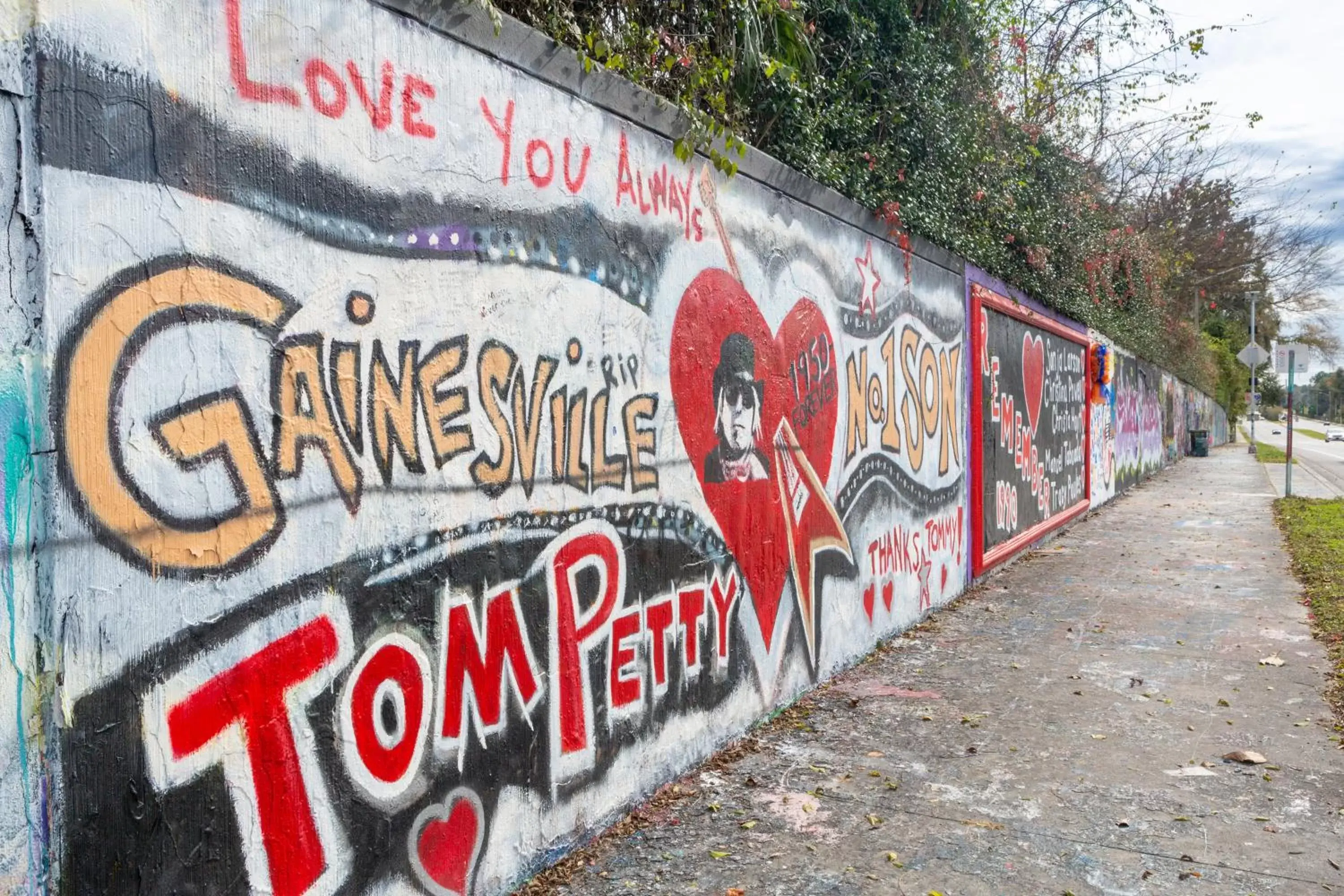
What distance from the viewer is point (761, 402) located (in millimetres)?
5148

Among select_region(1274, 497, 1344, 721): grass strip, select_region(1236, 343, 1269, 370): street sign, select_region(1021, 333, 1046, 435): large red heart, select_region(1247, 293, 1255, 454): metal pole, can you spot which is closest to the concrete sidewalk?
select_region(1274, 497, 1344, 721): grass strip

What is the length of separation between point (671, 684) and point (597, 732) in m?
0.57

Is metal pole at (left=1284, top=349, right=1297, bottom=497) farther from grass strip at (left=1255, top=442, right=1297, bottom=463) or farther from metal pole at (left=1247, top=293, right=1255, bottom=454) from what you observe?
metal pole at (left=1247, top=293, right=1255, bottom=454)

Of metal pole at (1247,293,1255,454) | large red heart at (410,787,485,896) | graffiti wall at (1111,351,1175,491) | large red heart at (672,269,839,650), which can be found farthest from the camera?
metal pole at (1247,293,1255,454)

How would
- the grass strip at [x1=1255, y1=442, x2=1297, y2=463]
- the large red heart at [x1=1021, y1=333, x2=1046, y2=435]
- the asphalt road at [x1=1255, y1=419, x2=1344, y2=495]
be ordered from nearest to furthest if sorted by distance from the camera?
the large red heart at [x1=1021, y1=333, x2=1046, y2=435], the asphalt road at [x1=1255, y1=419, x2=1344, y2=495], the grass strip at [x1=1255, y1=442, x2=1297, y2=463]

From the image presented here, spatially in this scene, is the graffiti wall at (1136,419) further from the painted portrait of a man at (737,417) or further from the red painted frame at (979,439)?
the painted portrait of a man at (737,417)

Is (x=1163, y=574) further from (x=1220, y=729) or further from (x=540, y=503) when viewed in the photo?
(x=540, y=503)

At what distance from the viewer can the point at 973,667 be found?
6398mm

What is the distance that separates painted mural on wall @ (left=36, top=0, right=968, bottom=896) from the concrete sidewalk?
42 centimetres

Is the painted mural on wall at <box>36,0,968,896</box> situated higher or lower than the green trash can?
higher

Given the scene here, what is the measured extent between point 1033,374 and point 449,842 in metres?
10.1

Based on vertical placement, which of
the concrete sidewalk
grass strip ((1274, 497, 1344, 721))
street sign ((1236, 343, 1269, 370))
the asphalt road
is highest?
street sign ((1236, 343, 1269, 370))

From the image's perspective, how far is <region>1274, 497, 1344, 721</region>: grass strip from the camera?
21.4ft

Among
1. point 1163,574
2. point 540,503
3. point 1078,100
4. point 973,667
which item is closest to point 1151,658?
point 973,667
